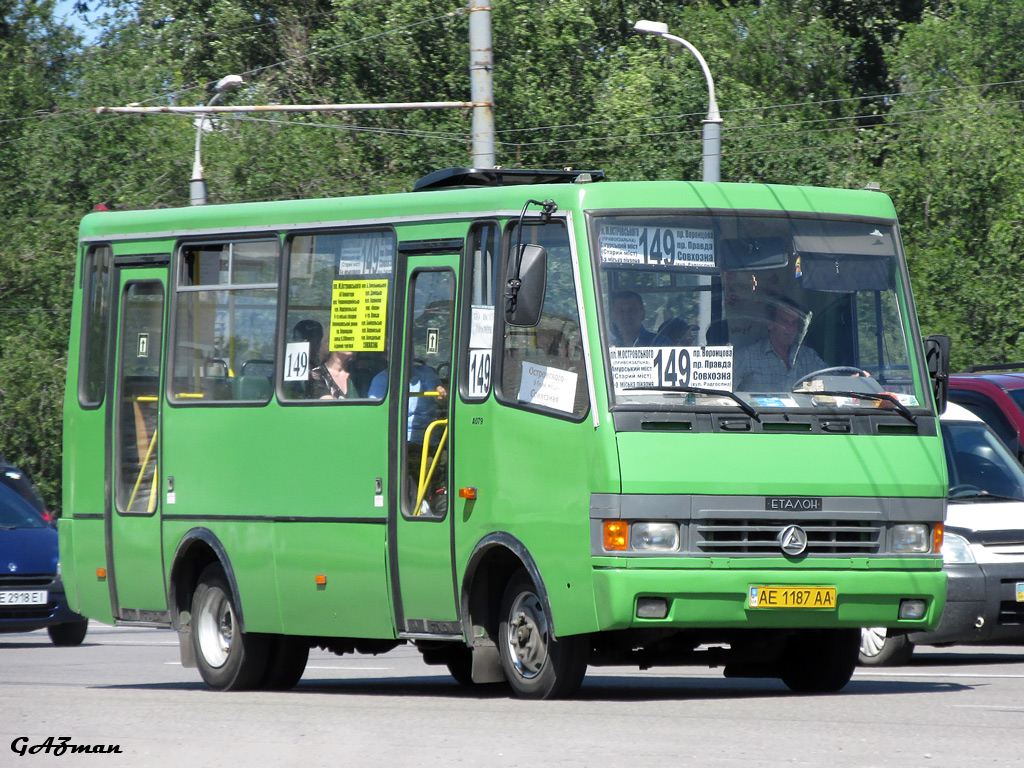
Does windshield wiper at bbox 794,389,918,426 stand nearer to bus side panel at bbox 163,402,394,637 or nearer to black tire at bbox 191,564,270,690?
bus side panel at bbox 163,402,394,637

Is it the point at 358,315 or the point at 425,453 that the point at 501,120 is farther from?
the point at 425,453

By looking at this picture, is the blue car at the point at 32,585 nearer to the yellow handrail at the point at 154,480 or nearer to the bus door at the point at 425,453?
the yellow handrail at the point at 154,480

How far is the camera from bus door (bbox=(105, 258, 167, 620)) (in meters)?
12.7

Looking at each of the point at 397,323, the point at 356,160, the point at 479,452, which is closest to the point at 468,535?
the point at 479,452

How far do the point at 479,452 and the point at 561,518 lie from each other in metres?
0.78

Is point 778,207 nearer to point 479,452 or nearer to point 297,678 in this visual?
point 479,452

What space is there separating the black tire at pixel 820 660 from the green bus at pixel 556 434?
0.02m

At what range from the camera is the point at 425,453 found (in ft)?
35.8

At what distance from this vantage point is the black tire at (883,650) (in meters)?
13.4

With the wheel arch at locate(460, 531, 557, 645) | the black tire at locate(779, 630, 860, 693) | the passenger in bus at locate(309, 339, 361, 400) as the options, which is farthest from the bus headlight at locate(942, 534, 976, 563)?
the passenger in bus at locate(309, 339, 361, 400)

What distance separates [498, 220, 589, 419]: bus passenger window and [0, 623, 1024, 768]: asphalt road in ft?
5.19

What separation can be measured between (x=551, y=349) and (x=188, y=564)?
3.62 metres

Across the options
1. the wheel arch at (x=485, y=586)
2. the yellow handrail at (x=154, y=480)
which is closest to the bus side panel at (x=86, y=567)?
the yellow handrail at (x=154, y=480)

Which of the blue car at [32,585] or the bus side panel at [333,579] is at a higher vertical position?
the bus side panel at [333,579]
